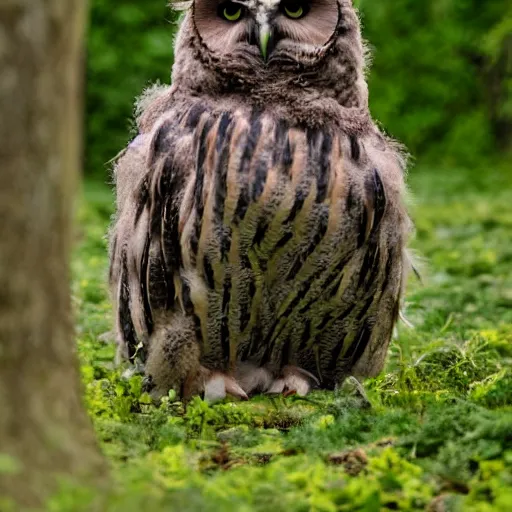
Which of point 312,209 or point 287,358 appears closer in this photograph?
point 312,209

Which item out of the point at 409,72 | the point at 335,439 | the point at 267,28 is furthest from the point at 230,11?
the point at 409,72

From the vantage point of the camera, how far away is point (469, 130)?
61.0ft

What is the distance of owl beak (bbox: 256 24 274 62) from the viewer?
4.05 meters

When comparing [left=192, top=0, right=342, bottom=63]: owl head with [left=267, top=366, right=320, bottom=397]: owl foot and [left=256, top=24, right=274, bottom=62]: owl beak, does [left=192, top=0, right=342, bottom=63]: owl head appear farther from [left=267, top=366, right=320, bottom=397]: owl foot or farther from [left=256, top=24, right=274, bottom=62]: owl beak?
[left=267, top=366, right=320, bottom=397]: owl foot

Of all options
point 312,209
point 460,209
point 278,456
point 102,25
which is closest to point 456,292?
point 312,209

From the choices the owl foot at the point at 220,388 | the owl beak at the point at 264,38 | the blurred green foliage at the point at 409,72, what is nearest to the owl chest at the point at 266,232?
the owl foot at the point at 220,388

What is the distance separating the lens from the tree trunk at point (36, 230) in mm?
2264

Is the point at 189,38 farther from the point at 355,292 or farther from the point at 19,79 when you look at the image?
the point at 19,79

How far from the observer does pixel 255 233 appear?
3906 mm

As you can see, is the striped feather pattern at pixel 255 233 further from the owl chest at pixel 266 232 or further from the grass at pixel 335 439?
the grass at pixel 335 439

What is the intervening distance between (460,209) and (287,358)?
26.1 ft

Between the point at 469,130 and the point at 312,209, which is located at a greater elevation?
the point at 312,209

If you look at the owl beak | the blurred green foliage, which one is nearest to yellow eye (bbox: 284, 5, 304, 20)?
the owl beak

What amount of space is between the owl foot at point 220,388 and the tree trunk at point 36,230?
5.78ft
